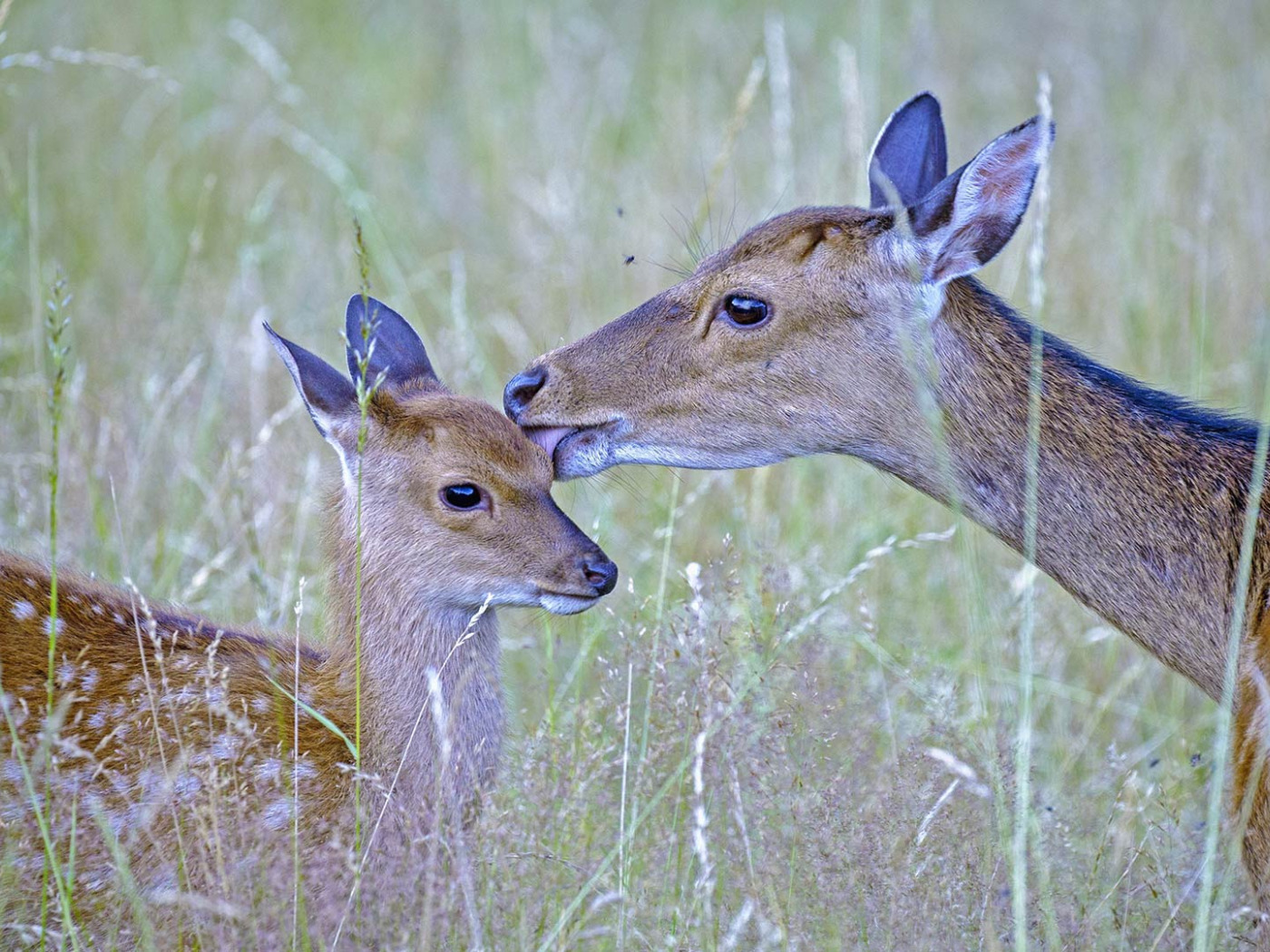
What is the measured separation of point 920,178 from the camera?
505 cm

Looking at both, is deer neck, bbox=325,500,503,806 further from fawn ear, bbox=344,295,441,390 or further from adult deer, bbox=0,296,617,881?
fawn ear, bbox=344,295,441,390

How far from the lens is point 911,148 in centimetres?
506

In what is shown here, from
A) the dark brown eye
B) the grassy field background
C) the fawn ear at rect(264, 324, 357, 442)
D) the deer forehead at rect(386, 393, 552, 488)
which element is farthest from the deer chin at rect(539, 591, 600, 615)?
the dark brown eye

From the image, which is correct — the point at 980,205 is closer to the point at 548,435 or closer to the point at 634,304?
the point at 548,435

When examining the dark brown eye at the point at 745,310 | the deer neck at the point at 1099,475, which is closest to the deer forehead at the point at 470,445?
the dark brown eye at the point at 745,310

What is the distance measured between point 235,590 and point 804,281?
8.65ft

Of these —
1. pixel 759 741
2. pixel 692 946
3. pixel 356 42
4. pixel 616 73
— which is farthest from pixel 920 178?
pixel 356 42

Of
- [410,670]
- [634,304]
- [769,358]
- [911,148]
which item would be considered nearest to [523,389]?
[769,358]

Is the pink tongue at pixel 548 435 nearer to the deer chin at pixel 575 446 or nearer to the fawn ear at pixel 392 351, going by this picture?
the deer chin at pixel 575 446

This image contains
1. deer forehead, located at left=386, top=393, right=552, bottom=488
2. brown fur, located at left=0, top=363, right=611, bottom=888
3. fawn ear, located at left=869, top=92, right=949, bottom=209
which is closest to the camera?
brown fur, located at left=0, top=363, right=611, bottom=888

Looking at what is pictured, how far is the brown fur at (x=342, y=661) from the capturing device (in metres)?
4.01

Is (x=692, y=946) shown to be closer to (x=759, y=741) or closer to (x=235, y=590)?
(x=759, y=741)

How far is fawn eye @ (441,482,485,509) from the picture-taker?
4465 mm

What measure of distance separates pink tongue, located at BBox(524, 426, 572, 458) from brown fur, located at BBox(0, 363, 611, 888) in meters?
0.06
